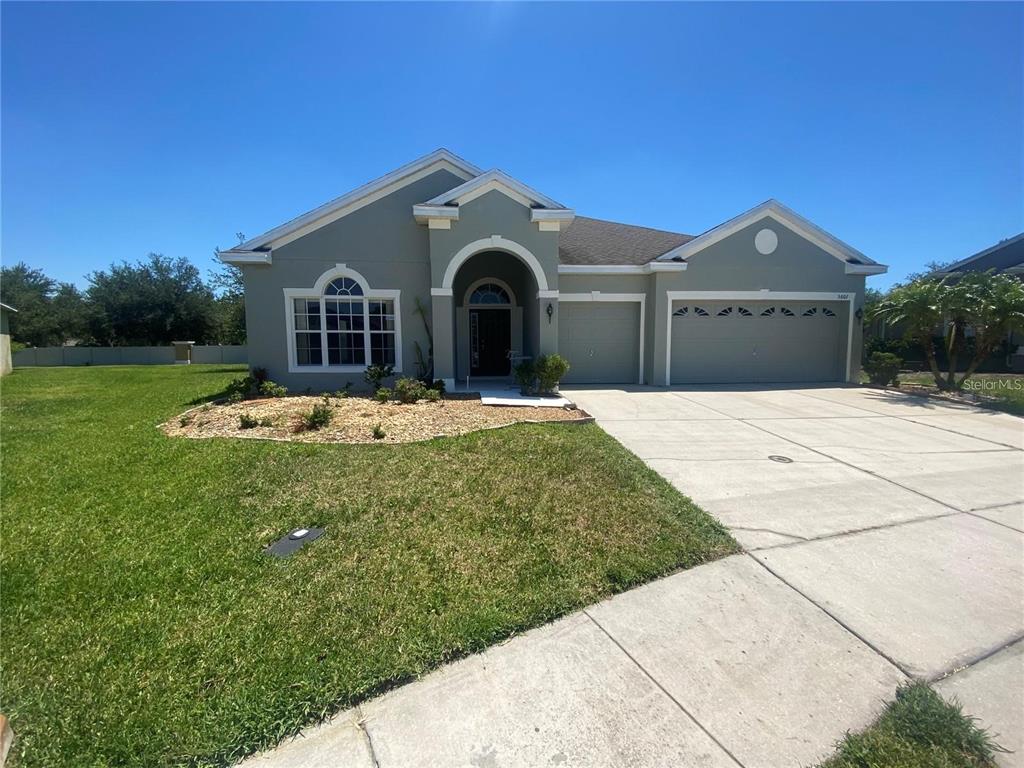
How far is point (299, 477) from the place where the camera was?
5828 mm

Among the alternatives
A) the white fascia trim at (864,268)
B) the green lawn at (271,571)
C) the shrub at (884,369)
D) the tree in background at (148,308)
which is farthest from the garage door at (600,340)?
the tree in background at (148,308)

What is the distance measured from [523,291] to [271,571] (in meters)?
11.8

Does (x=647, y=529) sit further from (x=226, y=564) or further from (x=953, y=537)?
(x=226, y=564)

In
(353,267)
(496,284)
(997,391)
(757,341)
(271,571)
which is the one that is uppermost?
(353,267)

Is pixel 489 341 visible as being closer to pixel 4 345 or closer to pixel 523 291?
pixel 523 291

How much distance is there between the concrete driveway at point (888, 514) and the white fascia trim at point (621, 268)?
489cm

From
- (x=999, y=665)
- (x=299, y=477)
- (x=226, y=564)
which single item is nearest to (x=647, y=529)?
(x=999, y=665)

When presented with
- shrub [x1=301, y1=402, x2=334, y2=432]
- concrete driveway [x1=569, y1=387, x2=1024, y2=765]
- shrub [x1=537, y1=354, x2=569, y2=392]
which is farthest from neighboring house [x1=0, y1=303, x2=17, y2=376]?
concrete driveway [x1=569, y1=387, x2=1024, y2=765]

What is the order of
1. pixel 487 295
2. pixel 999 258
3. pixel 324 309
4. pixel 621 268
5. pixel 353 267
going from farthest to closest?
pixel 999 258 → pixel 487 295 → pixel 621 268 → pixel 324 309 → pixel 353 267

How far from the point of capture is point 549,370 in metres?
11.4

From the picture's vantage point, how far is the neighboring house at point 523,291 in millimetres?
11961

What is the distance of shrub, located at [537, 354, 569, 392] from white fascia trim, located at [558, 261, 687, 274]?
9.98 feet

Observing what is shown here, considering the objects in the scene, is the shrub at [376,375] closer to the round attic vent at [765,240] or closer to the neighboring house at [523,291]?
the neighboring house at [523,291]

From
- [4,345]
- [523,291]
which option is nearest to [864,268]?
[523,291]
